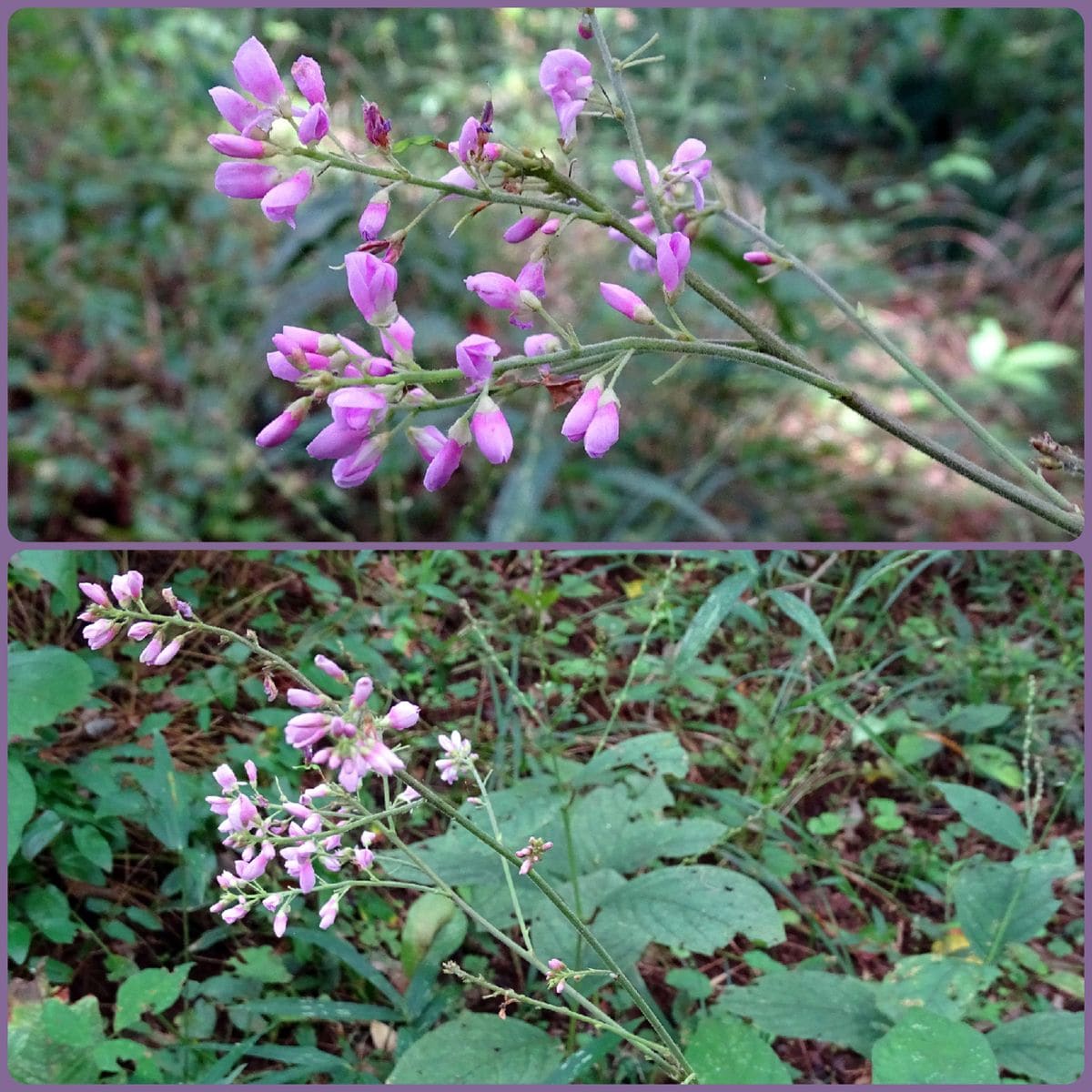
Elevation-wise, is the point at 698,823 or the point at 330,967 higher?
the point at 698,823

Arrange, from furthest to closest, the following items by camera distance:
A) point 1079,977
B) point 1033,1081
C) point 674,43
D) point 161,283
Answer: point 674,43 → point 161,283 → point 1079,977 → point 1033,1081

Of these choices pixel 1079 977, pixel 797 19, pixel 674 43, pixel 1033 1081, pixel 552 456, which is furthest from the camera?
pixel 797 19

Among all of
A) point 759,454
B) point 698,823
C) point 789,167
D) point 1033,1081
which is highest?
point 789,167

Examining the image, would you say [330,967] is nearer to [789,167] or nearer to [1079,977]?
[1079,977]

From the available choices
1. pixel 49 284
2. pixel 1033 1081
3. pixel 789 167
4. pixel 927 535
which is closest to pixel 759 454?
pixel 927 535

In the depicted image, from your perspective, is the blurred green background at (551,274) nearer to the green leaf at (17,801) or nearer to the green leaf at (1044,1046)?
the green leaf at (17,801)

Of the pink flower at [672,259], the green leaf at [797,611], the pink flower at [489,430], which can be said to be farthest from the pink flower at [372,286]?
the green leaf at [797,611]

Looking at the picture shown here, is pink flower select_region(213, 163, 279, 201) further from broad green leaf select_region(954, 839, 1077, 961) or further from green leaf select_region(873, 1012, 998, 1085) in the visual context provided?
broad green leaf select_region(954, 839, 1077, 961)

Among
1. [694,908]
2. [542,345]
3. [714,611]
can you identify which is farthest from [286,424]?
[694,908]

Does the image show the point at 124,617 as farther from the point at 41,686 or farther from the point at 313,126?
the point at 313,126
